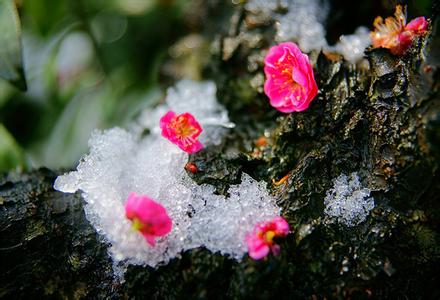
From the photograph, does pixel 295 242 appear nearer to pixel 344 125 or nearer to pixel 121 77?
pixel 344 125

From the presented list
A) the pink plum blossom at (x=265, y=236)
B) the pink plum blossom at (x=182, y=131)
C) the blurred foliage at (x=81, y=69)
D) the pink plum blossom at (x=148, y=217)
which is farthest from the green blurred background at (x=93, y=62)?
the pink plum blossom at (x=265, y=236)

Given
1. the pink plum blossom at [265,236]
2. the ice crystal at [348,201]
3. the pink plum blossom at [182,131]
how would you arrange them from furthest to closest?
the pink plum blossom at [182,131] → the ice crystal at [348,201] → the pink plum blossom at [265,236]

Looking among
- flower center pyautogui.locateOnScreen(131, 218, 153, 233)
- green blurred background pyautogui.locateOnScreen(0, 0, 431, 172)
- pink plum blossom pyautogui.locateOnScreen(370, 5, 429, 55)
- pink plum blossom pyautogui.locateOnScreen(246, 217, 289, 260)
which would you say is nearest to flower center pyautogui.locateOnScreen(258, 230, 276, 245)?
pink plum blossom pyautogui.locateOnScreen(246, 217, 289, 260)

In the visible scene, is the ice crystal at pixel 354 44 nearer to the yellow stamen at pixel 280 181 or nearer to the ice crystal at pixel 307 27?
the ice crystal at pixel 307 27

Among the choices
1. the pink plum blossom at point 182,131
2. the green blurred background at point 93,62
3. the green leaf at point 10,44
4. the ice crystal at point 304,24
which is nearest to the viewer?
the pink plum blossom at point 182,131

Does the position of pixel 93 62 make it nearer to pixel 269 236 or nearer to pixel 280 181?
pixel 280 181

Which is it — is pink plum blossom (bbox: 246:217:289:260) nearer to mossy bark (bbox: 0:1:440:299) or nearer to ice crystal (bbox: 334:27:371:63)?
mossy bark (bbox: 0:1:440:299)
